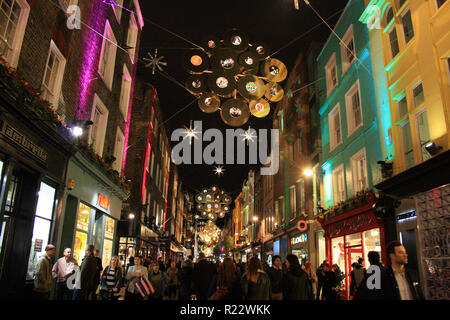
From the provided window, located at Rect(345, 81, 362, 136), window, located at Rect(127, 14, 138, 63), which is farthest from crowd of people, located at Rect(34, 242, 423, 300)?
window, located at Rect(127, 14, 138, 63)

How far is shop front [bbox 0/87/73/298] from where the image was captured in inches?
311

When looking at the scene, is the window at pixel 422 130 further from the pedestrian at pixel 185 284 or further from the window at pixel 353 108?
the pedestrian at pixel 185 284

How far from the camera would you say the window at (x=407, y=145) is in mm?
12227

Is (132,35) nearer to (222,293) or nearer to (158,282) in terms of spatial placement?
(158,282)

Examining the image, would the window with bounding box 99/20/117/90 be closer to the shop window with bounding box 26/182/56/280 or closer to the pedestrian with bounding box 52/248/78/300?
the shop window with bounding box 26/182/56/280

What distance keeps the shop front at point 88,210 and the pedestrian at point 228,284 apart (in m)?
7.01

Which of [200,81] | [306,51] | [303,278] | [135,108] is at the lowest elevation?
[303,278]

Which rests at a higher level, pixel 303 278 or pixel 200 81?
pixel 200 81

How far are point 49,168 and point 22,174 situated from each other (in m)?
0.98

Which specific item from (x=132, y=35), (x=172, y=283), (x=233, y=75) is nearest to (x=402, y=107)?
(x=233, y=75)

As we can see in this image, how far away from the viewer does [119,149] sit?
19.1 m
